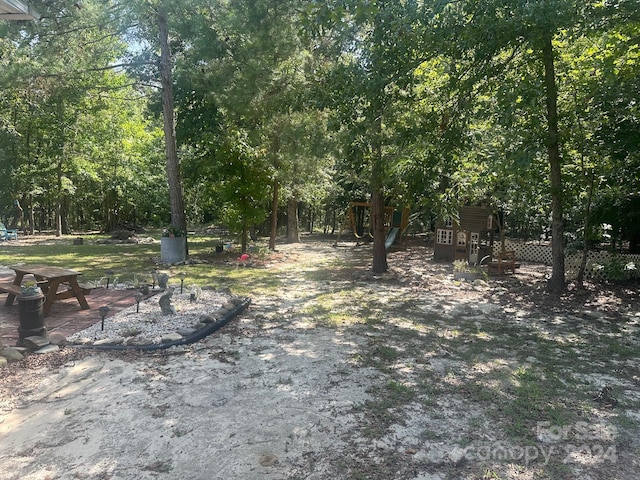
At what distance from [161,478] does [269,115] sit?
921 centimetres

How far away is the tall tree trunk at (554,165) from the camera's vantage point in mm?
6695

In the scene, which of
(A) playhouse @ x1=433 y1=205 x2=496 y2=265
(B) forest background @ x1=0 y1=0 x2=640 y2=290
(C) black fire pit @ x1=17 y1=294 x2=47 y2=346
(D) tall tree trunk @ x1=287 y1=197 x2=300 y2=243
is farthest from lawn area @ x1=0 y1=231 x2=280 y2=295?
(A) playhouse @ x1=433 y1=205 x2=496 y2=265

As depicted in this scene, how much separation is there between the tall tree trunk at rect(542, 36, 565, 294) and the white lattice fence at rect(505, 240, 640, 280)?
53.5 inches

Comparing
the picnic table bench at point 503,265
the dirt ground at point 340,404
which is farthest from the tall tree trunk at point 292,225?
the dirt ground at point 340,404

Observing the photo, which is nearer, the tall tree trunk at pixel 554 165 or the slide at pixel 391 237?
the tall tree trunk at pixel 554 165

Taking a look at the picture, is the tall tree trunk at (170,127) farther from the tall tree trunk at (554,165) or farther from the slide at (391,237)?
the tall tree trunk at (554,165)

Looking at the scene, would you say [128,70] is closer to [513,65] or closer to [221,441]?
[513,65]

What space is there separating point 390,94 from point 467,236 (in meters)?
6.33

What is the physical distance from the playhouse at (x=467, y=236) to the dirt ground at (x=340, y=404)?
5.29 metres

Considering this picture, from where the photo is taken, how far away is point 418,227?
19.0m

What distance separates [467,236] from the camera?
11.4 m

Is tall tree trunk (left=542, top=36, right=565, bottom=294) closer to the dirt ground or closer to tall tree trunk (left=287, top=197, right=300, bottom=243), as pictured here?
the dirt ground

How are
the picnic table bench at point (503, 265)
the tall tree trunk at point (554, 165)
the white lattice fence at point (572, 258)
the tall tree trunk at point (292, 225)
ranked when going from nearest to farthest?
the tall tree trunk at point (554, 165)
the white lattice fence at point (572, 258)
the picnic table bench at point (503, 265)
the tall tree trunk at point (292, 225)

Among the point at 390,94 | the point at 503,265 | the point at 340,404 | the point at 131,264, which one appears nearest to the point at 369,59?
the point at 390,94
